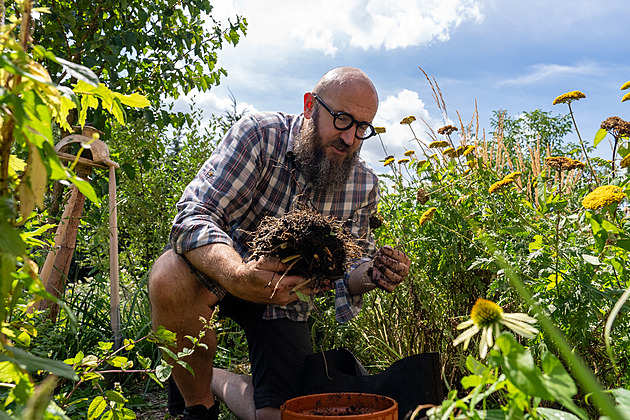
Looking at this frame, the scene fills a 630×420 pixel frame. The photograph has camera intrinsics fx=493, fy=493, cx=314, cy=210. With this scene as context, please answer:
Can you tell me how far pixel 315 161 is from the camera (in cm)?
246

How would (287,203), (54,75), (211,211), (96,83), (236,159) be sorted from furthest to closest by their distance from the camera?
(54,75)
(287,203)
(236,159)
(211,211)
(96,83)

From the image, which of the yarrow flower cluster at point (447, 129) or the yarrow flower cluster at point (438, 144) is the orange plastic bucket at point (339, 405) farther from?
the yarrow flower cluster at point (447, 129)

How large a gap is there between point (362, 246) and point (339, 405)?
1.19m

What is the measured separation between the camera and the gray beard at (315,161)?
2.46m

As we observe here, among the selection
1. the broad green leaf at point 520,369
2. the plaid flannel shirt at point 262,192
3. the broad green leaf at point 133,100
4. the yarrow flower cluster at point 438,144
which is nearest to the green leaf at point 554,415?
the broad green leaf at point 520,369

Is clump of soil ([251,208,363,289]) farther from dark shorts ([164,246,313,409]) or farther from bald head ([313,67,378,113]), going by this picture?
bald head ([313,67,378,113])

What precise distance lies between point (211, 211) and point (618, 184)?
154cm

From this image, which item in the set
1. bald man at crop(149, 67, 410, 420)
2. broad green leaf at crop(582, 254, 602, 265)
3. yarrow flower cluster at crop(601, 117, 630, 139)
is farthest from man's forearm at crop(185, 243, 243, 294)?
yarrow flower cluster at crop(601, 117, 630, 139)

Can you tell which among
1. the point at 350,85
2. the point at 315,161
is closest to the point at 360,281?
the point at 315,161

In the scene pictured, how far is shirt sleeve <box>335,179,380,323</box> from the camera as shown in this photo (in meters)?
2.39

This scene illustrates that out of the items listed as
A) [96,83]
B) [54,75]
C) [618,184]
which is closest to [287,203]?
[618,184]

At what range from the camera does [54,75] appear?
135 inches

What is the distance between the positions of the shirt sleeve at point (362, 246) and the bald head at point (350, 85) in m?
0.51

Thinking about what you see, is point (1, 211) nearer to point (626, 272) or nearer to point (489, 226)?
point (626, 272)
